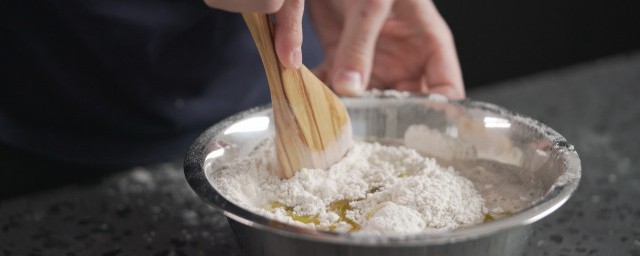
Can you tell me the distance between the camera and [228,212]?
1.64 feet

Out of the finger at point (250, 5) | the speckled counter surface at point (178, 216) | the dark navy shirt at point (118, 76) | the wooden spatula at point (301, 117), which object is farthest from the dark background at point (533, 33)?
the finger at point (250, 5)

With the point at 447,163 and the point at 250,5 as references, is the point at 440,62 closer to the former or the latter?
the point at 447,163

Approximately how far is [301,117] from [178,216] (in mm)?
232

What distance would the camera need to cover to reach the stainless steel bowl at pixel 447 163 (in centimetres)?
47

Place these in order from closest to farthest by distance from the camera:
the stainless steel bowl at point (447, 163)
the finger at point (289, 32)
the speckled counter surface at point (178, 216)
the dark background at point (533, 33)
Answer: the stainless steel bowl at point (447, 163)
the finger at point (289, 32)
the speckled counter surface at point (178, 216)
the dark background at point (533, 33)

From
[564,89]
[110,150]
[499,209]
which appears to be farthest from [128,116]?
[564,89]

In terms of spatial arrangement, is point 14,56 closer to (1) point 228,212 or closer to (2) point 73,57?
(2) point 73,57

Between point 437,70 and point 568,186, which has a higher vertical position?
point 437,70

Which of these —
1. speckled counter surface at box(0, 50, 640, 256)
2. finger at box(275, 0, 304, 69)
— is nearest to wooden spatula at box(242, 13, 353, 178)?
finger at box(275, 0, 304, 69)

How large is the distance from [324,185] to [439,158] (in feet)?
0.53

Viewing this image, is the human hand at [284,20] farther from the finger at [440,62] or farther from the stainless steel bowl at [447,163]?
the finger at [440,62]

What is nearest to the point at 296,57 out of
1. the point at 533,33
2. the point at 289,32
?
the point at 289,32

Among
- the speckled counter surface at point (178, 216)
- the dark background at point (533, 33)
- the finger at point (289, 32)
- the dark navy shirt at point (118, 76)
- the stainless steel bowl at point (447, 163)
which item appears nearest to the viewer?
the stainless steel bowl at point (447, 163)

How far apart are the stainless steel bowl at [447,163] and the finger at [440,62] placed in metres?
0.12
